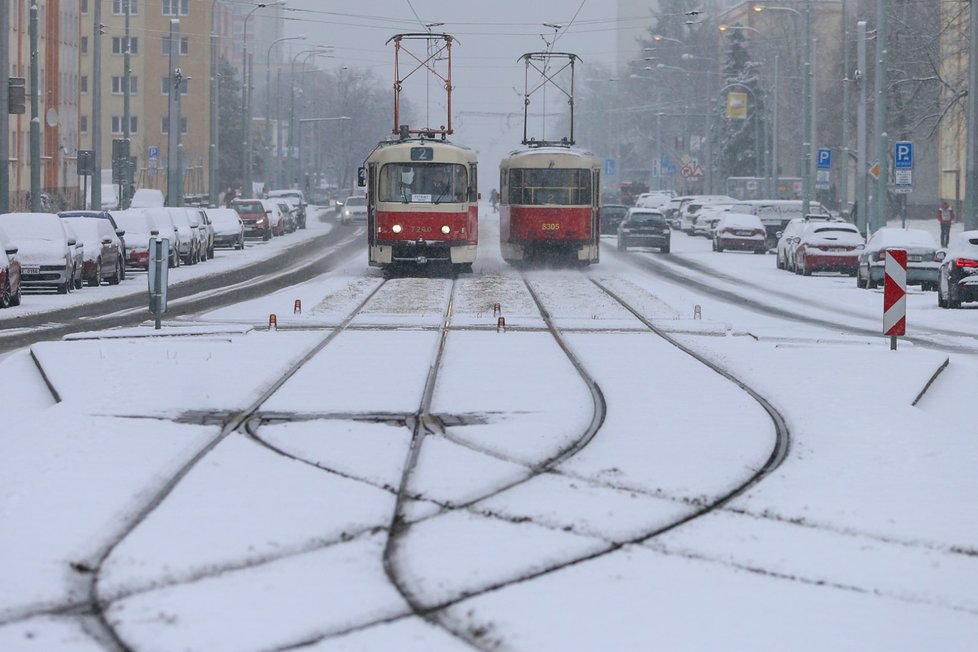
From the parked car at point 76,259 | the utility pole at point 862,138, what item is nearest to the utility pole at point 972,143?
the utility pole at point 862,138

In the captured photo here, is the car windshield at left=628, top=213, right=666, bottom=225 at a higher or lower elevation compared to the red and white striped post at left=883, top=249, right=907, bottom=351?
higher

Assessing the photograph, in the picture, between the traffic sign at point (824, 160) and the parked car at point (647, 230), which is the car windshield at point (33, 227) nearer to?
the parked car at point (647, 230)

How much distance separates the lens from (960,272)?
32844 millimetres

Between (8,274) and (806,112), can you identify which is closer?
(8,274)

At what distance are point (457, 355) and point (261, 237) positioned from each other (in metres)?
57.8

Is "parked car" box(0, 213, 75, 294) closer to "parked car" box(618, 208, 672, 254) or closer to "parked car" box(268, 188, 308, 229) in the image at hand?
"parked car" box(618, 208, 672, 254)

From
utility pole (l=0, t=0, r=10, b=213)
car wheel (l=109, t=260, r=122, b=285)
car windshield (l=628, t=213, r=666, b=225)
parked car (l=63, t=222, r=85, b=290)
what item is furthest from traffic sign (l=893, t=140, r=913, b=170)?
utility pole (l=0, t=0, r=10, b=213)

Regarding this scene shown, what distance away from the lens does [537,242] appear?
45344 mm

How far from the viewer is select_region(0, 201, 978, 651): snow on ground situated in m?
7.59

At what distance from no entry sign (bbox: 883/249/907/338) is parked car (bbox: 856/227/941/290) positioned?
17738 mm

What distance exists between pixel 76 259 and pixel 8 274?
5705mm

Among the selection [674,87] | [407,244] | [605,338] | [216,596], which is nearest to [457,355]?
[605,338]

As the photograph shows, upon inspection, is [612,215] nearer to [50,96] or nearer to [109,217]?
[50,96]

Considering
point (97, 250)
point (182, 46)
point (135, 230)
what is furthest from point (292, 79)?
point (97, 250)
